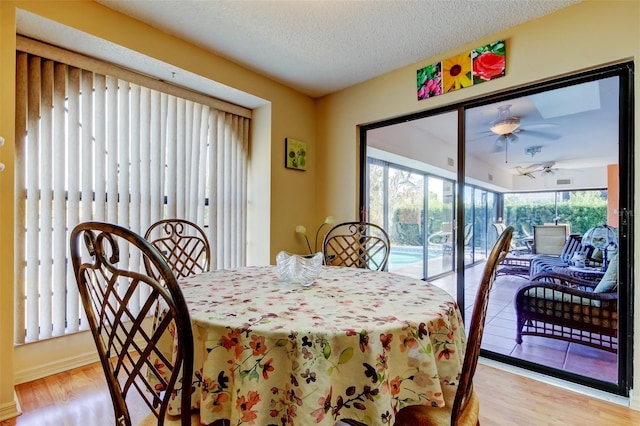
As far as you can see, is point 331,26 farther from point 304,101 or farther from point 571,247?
point 571,247

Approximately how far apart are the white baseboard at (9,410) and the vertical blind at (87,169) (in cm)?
47

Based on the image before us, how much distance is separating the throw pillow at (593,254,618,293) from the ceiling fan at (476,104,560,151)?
3.13 ft

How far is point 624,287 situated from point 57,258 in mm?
3644

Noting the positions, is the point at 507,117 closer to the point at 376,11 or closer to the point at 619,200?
the point at 619,200

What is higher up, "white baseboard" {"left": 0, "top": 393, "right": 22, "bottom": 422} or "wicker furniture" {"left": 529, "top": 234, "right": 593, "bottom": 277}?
"wicker furniture" {"left": 529, "top": 234, "right": 593, "bottom": 277}

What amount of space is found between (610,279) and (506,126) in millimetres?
1274

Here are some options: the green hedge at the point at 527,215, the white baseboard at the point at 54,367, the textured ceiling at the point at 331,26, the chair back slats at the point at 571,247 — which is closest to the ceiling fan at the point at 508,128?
the green hedge at the point at 527,215

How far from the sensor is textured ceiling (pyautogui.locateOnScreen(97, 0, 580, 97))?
6.48ft

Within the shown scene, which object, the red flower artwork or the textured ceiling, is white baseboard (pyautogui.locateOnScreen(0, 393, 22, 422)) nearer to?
the textured ceiling

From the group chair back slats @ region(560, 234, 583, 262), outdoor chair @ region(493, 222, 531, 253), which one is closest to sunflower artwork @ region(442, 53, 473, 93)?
outdoor chair @ region(493, 222, 531, 253)

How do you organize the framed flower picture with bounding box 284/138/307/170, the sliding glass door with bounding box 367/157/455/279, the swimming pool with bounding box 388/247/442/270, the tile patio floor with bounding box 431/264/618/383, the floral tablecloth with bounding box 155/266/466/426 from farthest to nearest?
the framed flower picture with bounding box 284/138/307/170, the swimming pool with bounding box 388/247/442/270, the sliding glass door with bounding box 367/157/455/279, the tile patio floor with bounding box 431/264/618/383, the floral tablecloth with bounding box 155/266/466/426

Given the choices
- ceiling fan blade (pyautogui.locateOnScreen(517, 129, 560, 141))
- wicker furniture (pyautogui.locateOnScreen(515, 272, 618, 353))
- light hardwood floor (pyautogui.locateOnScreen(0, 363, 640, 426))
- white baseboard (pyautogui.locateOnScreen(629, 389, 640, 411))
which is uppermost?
ceiling fan blade (pyautogui.locateOnScreen(517, 129, 560, 141))

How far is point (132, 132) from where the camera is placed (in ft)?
8.01

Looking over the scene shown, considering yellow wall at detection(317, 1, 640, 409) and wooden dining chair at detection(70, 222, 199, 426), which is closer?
wooden dining chair at detection(70, 222, 199, 426)
